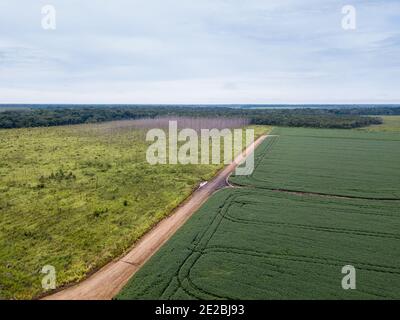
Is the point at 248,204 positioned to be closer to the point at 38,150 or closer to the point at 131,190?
the point at 131,190

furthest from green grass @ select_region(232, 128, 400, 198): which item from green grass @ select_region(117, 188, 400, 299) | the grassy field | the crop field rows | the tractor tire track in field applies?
the tractor tire track in field

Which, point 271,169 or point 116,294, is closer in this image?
point 116,294

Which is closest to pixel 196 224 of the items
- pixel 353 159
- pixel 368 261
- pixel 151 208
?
pixel 151 208

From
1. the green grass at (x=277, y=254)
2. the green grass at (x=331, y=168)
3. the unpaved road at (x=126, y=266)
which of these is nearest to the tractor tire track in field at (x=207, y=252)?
the green grass at (x=277, y=254)

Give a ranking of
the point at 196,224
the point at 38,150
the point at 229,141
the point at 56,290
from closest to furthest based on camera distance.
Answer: the point at 56,290
the point at 196,224
the point at 38,150
the point at 229,141

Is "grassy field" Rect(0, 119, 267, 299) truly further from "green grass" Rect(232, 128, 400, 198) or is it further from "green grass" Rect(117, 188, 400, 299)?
"green grass" Rect(232, 128, 400, 198)

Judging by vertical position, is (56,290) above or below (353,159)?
below

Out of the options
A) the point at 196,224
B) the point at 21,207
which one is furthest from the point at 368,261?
the point at 21,207
